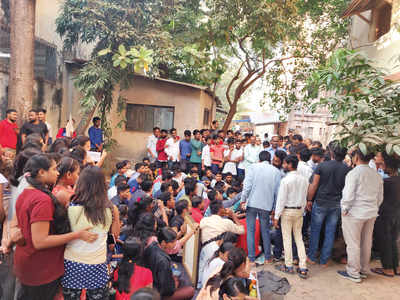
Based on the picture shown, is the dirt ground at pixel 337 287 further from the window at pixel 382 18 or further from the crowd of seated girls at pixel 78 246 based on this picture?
the window at pixel 382 18

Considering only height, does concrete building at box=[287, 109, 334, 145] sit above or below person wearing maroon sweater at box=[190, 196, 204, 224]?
above

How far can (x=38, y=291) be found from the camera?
2568 mm

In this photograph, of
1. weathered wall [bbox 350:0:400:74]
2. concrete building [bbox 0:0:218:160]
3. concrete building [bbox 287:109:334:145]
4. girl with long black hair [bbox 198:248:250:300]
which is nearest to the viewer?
girl with long black hair [bbox 198:248:250:300]

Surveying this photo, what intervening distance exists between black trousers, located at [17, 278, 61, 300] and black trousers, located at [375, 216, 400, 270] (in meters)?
4.67

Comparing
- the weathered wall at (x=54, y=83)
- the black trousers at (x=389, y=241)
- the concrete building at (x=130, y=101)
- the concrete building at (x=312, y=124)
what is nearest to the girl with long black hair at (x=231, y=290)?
the black trousers at (x=389, y=241)

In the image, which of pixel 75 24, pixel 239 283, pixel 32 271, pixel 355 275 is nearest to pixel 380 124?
pixel 355 275

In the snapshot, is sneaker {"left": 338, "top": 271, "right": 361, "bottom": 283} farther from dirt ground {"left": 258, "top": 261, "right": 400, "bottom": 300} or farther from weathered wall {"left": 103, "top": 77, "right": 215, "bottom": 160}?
weathered wall {"left": 103, "top": 77, "right": 215, "bottom": 160}

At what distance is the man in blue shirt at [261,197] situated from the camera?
499cm

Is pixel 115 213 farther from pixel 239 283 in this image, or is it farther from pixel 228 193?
pixel 228 193

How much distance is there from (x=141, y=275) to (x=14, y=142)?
521 centimetres

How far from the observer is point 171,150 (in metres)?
9.39

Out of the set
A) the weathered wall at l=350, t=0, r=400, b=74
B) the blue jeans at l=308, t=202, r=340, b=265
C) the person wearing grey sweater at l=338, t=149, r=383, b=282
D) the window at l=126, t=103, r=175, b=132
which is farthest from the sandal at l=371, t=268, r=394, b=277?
the window at l=126, t=103, r=175, b=132

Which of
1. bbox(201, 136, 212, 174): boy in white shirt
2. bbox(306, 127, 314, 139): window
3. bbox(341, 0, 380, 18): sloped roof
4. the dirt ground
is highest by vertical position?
bbox(341, 0, 380, 18): sloped roof

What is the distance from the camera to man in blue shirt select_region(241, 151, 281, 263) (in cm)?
499
